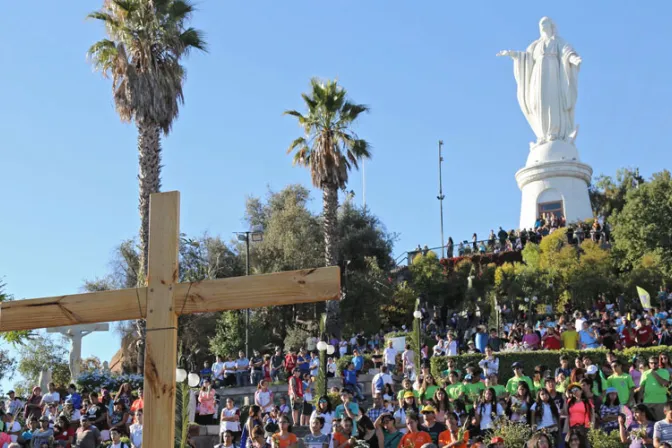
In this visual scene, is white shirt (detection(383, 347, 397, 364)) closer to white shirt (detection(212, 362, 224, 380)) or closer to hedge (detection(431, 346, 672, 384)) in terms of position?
hedge (detection(431, 346, 672, 384))

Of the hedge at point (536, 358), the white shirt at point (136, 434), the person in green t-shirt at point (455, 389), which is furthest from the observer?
the hedge at point (536, 358)

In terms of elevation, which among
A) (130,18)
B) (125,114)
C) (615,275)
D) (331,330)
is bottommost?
(331,330)

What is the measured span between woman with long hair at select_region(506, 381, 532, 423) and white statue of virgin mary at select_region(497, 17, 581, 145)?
32.7m

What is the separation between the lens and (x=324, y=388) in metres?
19.1

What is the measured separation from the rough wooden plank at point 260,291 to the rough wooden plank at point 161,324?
0.30ft

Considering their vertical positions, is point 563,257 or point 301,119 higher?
point 301,119

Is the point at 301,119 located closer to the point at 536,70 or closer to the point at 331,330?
the point at 331,330

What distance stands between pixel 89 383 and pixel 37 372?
50.1ft

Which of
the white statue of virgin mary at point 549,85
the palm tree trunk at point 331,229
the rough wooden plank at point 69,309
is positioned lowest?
the rough wooden plank at point 69,309

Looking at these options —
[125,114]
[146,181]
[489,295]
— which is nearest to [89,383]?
[146,181]

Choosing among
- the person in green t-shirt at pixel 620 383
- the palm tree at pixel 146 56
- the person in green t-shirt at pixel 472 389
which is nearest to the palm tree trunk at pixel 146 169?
the palm tree at pixel 146 56

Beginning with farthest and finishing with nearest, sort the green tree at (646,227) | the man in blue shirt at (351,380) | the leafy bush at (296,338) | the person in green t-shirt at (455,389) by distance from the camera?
the green tree at (646,227) → the leafy bush at (296,338) → the man in blue shirt at (351,380) → the person in green t-shirt at (455,389)

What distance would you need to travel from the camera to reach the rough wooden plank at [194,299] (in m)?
4.42

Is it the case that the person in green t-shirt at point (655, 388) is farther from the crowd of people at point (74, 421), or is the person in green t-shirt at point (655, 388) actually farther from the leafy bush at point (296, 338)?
the leafy bush at point (296, 338)
